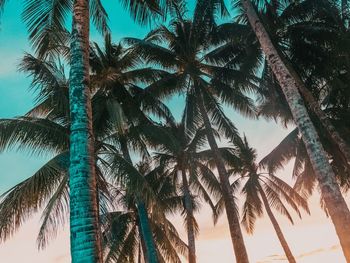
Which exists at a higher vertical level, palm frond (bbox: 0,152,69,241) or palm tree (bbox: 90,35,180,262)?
palm tree (bbox: 90,35,180,262)

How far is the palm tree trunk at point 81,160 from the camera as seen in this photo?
448 cm

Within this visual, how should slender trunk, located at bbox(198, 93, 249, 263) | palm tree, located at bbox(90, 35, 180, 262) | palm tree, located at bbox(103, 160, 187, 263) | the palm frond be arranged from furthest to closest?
1. palm tree, located at bbox(103, 160, 187, 263)
2. palm tree, located at bbox(90, 35, 180, 262)
3. slender trunk, located at bbox(198, 93, 249, 263)
4. the palm frond

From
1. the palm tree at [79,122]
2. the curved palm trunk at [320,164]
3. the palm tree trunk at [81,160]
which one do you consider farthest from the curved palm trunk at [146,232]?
the palm tree trunk at [81,160]

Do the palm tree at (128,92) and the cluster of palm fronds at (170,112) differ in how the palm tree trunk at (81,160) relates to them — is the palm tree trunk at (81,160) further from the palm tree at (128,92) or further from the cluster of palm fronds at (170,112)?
the palm tree at (128,92)

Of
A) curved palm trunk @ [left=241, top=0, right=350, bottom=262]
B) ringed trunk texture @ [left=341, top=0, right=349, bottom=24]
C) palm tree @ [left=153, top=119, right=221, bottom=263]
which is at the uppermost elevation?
ringed trunk texture @ [left=341, top=0, right=349, bottom=24]

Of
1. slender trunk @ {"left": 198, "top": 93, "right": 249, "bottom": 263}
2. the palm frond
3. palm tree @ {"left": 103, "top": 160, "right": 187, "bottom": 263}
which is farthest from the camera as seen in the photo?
palm tree @ {"left": 103, "top": 160, "right": 187, "bottom": 263}

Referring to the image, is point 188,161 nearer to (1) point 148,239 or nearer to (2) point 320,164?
(1) point 148,239

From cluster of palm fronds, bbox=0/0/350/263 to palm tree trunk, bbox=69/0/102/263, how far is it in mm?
2113

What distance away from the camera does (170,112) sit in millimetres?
17625

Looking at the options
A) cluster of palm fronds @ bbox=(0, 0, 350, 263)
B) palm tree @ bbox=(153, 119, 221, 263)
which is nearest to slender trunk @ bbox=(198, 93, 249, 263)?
cluster of palm fronds @ bbox=(0, 0, 350, 263)

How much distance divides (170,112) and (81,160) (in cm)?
1256

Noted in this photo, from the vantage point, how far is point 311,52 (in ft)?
54.2

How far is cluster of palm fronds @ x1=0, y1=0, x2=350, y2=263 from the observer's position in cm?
925

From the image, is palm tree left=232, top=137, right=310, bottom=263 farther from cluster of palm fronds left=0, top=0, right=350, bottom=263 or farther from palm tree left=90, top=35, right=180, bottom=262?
palm tree left=90, top=35, right=180, bottom=262
